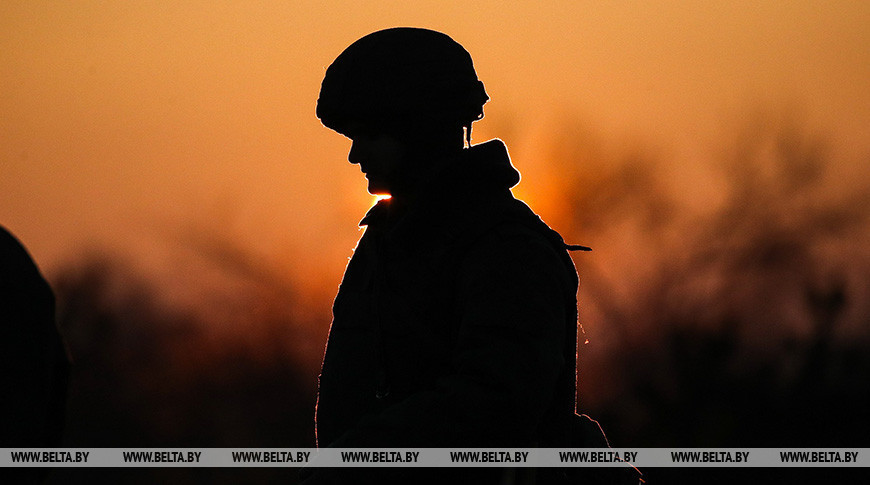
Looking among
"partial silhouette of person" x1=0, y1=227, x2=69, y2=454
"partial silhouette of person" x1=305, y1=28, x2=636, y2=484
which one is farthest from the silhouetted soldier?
"partial silhouette of person" x1=305, y1=28, x2=636, y2=484

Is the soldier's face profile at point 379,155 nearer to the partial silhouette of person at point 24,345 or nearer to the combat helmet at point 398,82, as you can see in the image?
the combat helmet at point 398,82

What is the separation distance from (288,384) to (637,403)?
11.5m

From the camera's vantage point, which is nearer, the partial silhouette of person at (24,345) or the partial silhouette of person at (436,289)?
the partial silhouette of person at (24,345)

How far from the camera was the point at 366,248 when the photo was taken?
4.94m

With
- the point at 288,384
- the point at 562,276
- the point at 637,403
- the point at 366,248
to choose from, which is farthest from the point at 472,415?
the point at 288,384

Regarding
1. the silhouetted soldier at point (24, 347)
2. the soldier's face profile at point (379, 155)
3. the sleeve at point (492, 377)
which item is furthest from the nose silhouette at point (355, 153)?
the silhouetted soldier at point (24, 347)

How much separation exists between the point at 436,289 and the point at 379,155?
0.55 meters

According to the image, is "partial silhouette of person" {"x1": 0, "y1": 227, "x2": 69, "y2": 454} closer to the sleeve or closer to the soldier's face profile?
the sleeve

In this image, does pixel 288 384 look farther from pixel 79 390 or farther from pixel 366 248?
pixel 366 248

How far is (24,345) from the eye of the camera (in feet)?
12.0

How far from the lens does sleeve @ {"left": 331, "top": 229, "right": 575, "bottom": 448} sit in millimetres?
4246

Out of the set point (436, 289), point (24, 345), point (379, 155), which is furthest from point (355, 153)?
point (24, 345)

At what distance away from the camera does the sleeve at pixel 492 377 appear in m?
4.25
